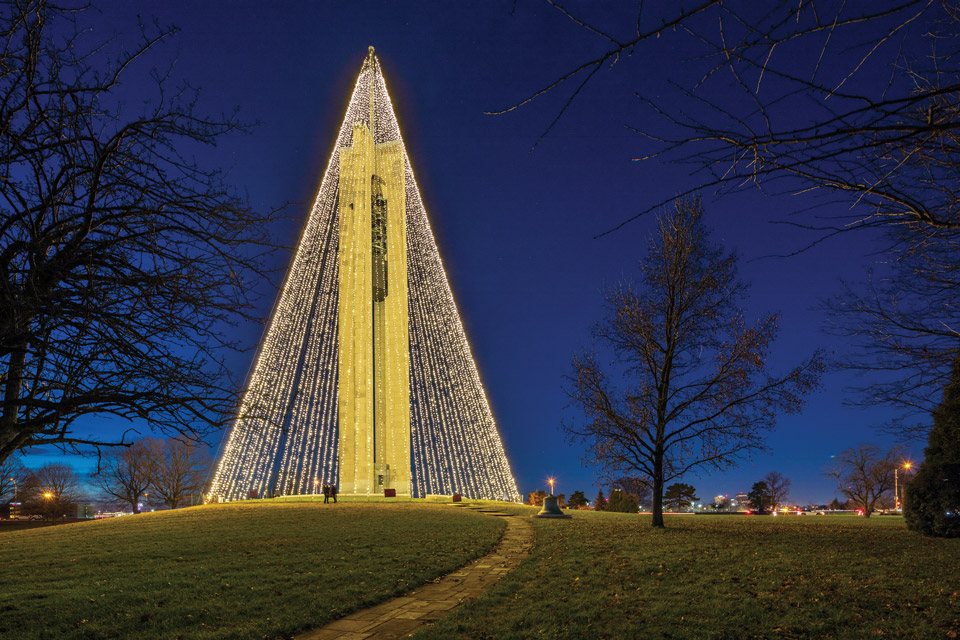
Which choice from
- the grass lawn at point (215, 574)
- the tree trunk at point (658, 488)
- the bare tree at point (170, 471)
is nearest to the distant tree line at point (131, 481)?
the bare tree at point (170, 471)

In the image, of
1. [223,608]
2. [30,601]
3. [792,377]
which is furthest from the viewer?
[792,377]

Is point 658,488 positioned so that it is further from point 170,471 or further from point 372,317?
point 170,471

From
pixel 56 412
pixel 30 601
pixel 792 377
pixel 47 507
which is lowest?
pixel 47 507

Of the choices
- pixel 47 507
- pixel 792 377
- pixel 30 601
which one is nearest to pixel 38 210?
pixel 30 601

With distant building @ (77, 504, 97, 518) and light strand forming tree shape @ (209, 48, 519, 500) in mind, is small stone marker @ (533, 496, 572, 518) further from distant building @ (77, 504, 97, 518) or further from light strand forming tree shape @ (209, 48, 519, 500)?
distant building @ (77, 504, 97, 518)

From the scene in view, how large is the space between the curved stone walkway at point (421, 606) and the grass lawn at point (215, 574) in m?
0.21

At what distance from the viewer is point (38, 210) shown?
409 cm

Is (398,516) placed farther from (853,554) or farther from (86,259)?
(86,259)

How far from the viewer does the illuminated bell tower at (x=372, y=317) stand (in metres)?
29.1

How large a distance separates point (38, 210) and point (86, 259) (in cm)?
50

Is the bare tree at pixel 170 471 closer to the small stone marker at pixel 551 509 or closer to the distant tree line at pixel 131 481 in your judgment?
the distant tree line at pixel 131 481

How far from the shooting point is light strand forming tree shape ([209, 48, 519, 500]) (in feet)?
85.5

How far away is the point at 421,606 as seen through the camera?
588 cm

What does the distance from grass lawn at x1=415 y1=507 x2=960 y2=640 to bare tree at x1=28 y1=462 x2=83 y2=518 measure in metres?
46.9
